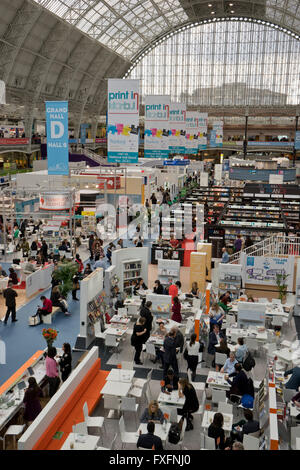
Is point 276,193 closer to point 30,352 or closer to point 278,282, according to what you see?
point 278,282

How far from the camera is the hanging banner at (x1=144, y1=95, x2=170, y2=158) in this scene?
18.7m

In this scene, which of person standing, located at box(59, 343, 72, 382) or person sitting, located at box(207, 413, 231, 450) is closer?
person sitting, located at box(207, 413, 231, 450)

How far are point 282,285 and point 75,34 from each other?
32.5m

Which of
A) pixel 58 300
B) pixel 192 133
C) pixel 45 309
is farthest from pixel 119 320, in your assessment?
pixel 192 133

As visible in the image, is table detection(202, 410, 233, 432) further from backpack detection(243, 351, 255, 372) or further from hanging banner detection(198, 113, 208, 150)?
hanging banner detection(198, 113, 208, 150)

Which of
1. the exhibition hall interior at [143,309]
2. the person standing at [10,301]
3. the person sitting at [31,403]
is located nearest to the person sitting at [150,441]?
the exhibition hall interior at [143,309]

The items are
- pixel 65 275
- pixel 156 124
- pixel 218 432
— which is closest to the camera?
pixel 218 432

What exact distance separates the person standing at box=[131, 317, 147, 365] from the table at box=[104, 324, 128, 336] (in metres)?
0.64

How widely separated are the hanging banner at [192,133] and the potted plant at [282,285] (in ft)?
48.1

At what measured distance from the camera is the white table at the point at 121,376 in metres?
8.72

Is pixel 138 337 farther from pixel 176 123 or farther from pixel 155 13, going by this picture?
pixel 155 13

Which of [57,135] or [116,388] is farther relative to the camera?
[57,135]

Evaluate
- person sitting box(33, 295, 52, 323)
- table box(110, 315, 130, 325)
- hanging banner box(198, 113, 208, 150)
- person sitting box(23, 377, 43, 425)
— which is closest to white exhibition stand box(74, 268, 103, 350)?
table box(110, 315, 130, 325)

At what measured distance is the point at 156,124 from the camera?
18938mm
